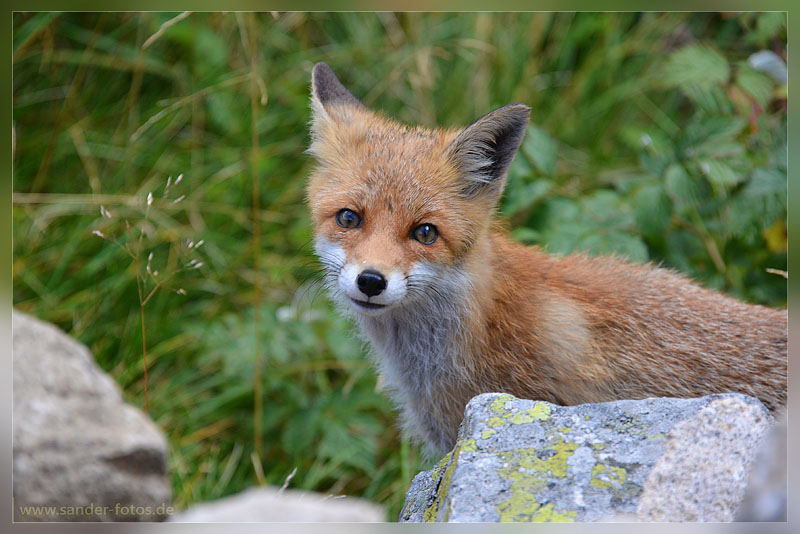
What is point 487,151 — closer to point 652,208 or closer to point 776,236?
point 652,208

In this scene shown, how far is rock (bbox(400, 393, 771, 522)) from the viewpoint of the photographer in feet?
7.59

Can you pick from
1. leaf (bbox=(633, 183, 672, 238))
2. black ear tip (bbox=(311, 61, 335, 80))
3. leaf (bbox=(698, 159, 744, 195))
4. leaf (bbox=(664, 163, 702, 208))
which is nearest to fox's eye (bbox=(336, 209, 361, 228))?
black ear tip (bbox=(311, 61, 335, 80))

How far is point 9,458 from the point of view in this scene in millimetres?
2488

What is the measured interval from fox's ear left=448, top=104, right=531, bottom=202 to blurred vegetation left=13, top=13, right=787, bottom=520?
3.09 ft

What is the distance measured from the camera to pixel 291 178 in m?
6.36

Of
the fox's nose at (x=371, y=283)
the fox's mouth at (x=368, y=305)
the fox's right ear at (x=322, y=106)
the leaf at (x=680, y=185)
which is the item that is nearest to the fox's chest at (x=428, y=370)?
the fox's mouth at (x=368, y=305)

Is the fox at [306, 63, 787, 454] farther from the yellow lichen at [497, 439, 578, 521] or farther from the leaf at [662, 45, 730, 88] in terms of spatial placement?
the leaf at [662, 45, 730, 88]

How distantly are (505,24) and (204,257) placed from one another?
3.41 m

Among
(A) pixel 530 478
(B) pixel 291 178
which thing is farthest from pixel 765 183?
(B) pixel 291 178

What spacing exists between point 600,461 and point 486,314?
3.88 ft

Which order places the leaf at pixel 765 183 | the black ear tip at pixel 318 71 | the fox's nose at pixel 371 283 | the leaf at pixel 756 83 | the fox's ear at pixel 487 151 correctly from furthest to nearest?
the leaf at pixel 756 83
the leaf at pixel 765 183
the black ear tip at pixel 318 71
the fox's ear at pixel 487 151
the fox's nose at pixel 371 283

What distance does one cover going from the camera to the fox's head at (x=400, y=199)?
3215 millimetres

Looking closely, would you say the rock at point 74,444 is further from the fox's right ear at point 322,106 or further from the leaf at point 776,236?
the leaf at point 776,236

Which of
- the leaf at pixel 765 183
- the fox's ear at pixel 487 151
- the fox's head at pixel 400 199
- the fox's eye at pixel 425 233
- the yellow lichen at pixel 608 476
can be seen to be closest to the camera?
the yellow lichen at pixel 608 476
